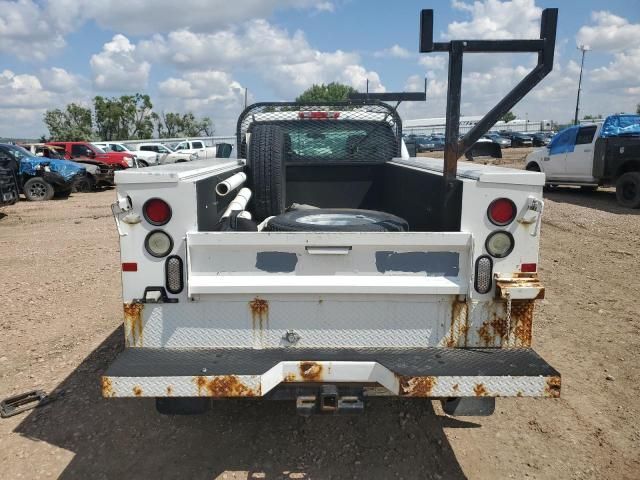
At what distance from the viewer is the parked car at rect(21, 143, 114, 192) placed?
18895mm

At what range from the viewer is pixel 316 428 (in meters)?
3.50

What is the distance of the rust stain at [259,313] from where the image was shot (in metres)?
2.76

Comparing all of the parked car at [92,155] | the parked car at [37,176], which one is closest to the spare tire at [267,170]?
the parked car at [37,176]

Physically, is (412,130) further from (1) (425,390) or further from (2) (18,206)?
(1) (425,390)

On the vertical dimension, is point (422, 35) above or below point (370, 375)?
above

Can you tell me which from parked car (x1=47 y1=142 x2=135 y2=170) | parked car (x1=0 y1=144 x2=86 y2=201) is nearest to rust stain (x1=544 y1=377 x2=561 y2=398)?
parked car (x1=0 y1=144 x2=86 y2=201)

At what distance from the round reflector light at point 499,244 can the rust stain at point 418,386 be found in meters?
0.73

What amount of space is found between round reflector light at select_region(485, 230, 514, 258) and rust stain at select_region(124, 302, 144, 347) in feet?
5.96

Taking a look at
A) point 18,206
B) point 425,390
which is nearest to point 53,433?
point 425,390

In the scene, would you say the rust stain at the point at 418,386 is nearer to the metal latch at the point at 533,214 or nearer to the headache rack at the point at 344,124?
the metal latch at the point at 533,214

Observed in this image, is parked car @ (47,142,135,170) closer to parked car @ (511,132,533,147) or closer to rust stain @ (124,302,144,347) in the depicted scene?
rust stain @ (124,302,144,347)

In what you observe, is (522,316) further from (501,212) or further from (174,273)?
(174,273)

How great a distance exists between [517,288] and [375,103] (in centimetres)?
323

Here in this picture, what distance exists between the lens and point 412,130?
80250 mm
